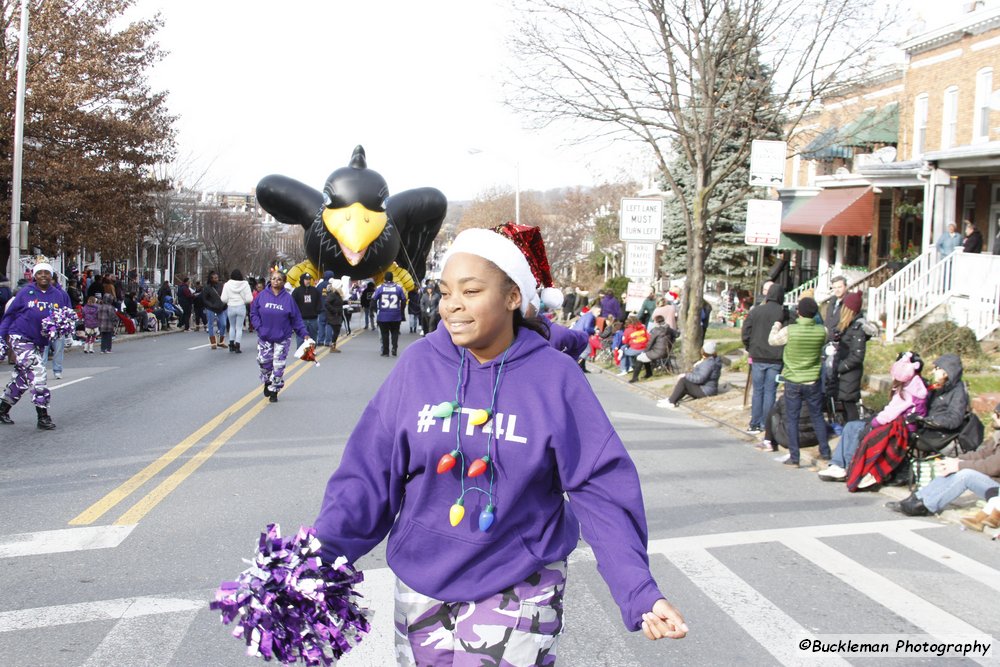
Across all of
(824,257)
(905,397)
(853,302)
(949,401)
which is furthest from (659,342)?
(824,257)

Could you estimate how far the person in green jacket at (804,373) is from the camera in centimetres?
1033

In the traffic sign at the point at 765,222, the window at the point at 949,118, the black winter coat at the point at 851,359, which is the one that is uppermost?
the window at the point at 949,118

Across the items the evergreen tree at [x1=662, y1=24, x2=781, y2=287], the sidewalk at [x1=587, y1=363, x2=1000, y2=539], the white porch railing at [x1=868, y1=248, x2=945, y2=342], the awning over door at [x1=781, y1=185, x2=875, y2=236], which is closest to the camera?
the sidewalk at [x1=587, y1=363, x2=1000, y2=539]

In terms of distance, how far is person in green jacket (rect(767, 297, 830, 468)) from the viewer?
1033 cm

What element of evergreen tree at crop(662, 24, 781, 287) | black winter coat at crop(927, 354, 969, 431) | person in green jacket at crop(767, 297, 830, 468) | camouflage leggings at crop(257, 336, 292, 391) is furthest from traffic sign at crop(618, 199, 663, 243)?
black winter coat at crop(927, 354, 969, 431)

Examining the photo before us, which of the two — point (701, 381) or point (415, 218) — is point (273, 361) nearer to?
point (701, 381)

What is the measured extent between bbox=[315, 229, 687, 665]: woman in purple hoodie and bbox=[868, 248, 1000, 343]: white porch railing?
16713 mm

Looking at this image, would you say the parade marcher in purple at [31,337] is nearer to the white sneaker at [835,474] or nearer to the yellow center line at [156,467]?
the yellow center line at [156,467]

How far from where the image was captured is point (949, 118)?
83.1ft

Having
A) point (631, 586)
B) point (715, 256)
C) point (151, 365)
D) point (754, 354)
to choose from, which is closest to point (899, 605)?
point (631, 586)

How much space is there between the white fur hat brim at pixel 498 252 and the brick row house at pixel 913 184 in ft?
54.6

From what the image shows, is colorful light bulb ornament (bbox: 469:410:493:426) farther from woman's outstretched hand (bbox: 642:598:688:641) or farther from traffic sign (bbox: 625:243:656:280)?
traffic sign (bbox: 625:243:656:280)

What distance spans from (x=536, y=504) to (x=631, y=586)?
37cm

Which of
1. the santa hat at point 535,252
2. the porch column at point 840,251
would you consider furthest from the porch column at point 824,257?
the santa hat at point 535,252
